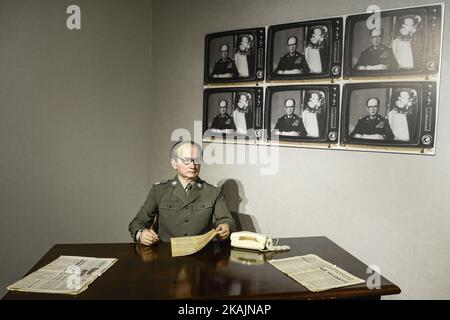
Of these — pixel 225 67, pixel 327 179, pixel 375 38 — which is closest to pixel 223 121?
pixel 225 67

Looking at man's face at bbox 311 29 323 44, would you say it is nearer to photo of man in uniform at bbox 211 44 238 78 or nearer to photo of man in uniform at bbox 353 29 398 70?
photo of man in uniform at bbox 353 29 398 70

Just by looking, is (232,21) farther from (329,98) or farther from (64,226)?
(64,226)

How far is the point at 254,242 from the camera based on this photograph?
6.59ft

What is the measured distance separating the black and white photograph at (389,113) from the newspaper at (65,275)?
64.8 inches

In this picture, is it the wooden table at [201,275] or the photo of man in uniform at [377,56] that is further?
the photo of man in uniform at [377,56]

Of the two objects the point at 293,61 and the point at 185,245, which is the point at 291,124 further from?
the point at 185,245

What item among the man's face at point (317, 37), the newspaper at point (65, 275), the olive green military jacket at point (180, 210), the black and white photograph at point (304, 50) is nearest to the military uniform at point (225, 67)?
the black and white photograph at point (304, 50)

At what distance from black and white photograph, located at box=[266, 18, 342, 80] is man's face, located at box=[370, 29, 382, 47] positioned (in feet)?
0.65

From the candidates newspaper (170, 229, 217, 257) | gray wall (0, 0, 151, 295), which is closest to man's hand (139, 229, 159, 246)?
newspaper (170, 229, 217, 257)

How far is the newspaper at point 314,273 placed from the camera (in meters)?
1.59

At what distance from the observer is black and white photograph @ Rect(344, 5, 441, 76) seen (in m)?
2.31

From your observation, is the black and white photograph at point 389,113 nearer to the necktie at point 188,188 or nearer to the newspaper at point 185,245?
the necktie at point 188,188

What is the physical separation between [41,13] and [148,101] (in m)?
1.04

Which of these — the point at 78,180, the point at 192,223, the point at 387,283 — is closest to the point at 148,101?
the point at 78,180
